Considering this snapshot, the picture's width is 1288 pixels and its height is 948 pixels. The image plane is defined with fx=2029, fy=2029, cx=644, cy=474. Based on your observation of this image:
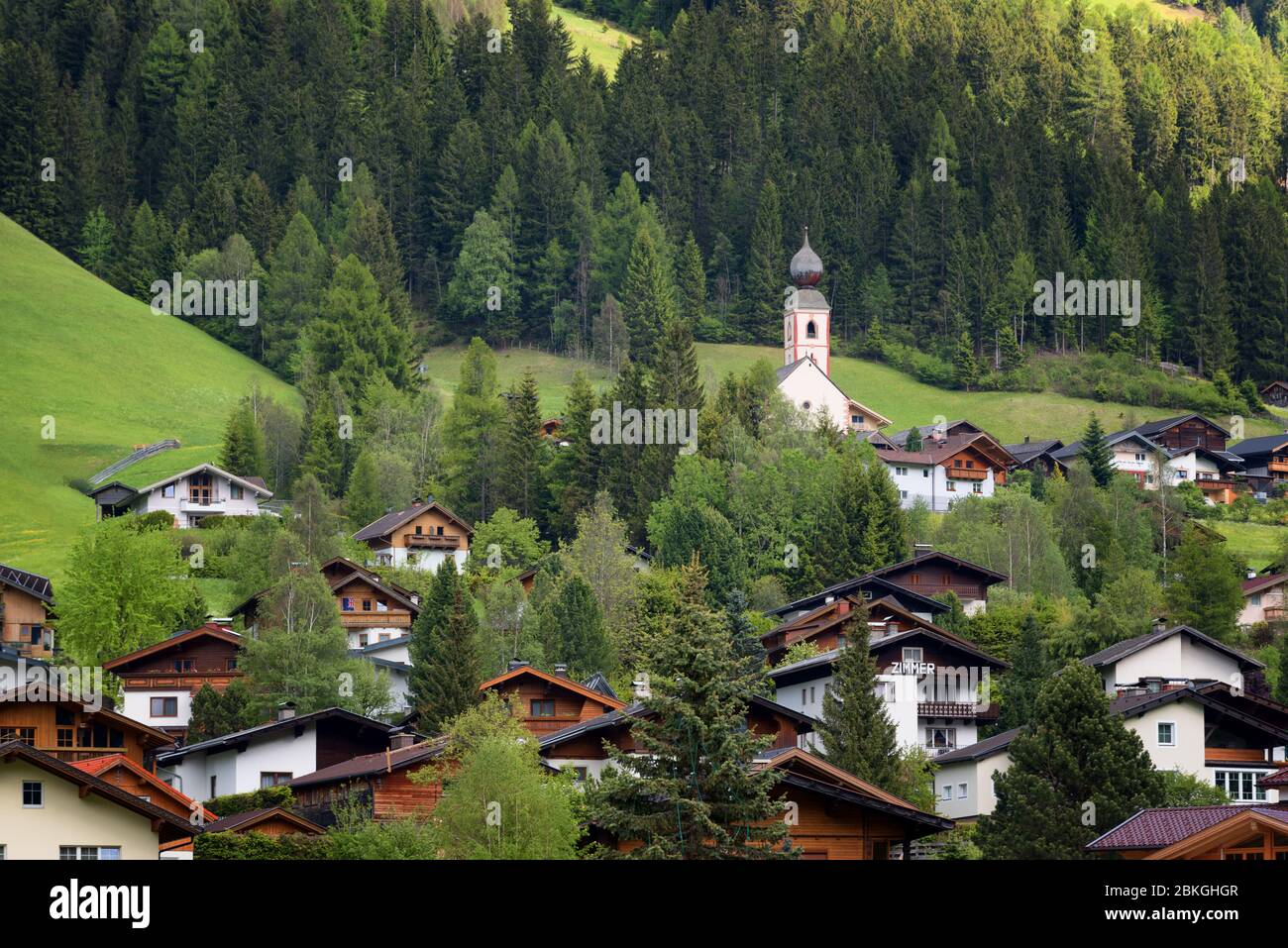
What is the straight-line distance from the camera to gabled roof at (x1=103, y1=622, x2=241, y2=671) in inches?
2891

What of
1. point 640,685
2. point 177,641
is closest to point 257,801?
point 640,685

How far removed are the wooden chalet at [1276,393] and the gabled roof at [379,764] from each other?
120772 millimetres

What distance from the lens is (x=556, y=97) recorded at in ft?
641

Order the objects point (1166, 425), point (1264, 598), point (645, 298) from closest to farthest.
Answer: point (1264, 598)
point (1166, 425)
point (645, 298)

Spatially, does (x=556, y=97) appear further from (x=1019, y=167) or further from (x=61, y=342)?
(x=61, y=342)

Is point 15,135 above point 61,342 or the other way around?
above

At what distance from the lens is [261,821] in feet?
164

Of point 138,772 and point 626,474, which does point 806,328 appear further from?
point 138,772

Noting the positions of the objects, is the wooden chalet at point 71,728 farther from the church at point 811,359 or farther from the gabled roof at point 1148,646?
the church at point 811,359

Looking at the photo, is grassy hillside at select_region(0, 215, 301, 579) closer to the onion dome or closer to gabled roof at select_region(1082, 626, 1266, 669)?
the onion dome

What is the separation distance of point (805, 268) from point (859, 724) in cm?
10945
